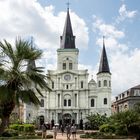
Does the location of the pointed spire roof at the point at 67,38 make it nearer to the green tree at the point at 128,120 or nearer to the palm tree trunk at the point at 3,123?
the green tree at the point at 128,120

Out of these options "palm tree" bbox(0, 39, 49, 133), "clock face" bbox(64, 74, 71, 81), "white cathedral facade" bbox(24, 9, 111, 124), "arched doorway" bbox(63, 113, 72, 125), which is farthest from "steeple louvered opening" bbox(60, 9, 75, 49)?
"palm tree" bbox(0, 39, 49, 133)

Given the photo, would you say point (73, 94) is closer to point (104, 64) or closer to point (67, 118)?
point (67, 118)

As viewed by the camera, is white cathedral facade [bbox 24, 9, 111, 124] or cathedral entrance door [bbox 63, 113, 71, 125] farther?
cathedral entrance door [bbox 63, 113, 71, 125]

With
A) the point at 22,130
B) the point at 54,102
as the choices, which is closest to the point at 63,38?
the point at 54,102

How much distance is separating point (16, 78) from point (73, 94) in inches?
3125

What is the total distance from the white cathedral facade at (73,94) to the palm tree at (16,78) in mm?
77510

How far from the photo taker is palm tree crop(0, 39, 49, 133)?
17672 mm

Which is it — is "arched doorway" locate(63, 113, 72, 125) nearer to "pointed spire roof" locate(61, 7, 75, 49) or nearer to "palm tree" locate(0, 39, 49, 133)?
"pointed spire roof" locate(61, 7, 75, 49)

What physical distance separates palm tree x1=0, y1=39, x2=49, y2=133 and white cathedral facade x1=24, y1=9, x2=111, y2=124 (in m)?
77.5

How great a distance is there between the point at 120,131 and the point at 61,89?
55.3m

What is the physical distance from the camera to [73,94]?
9694cm

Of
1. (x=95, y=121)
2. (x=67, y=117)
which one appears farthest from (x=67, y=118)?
(x=95, y=121)

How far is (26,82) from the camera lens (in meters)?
18.0

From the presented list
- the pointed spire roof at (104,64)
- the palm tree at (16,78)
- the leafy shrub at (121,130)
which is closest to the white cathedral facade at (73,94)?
the pointed spire roof at (104,64)
